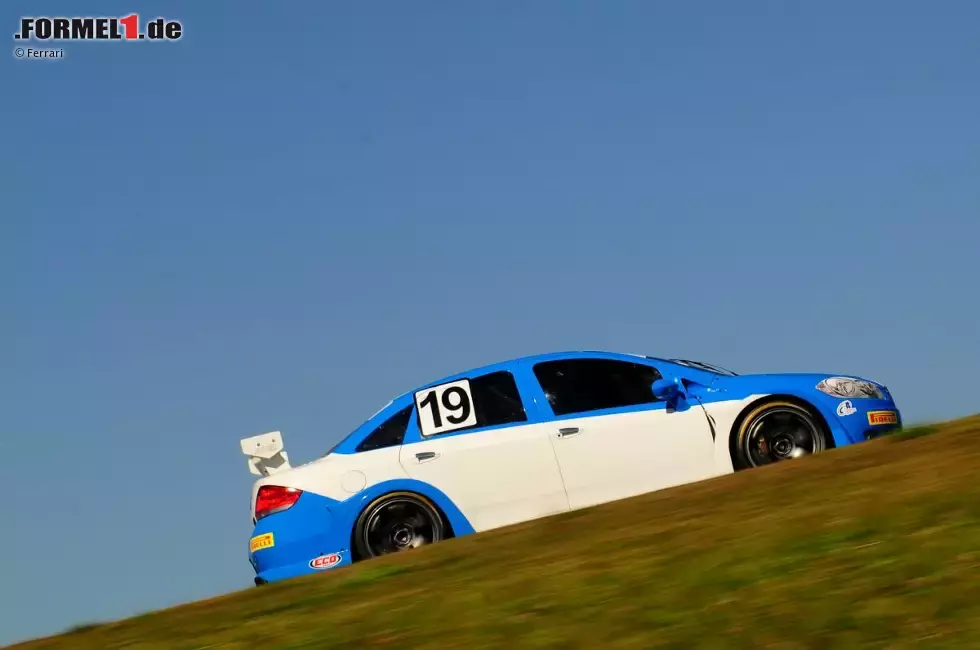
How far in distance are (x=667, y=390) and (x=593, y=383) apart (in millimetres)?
743

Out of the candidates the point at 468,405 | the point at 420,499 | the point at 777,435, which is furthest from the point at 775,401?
the point at 420,499

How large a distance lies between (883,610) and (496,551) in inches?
150

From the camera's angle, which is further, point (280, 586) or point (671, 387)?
point (671, 387)

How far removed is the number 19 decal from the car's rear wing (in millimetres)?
1380

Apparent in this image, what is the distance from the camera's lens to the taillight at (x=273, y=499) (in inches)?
442

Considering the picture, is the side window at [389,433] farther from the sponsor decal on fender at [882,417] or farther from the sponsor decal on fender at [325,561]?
the sponsor decal on fender at [882,417]

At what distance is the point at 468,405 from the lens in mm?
11516

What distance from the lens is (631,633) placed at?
6.27m

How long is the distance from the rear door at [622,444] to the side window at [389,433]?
120 cm

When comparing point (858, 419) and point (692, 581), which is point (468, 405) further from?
point (692, 581)

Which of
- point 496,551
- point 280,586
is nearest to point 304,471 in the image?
point 280,586

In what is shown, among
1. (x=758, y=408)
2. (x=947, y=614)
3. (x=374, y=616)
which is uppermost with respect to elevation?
(x=758, y=408)

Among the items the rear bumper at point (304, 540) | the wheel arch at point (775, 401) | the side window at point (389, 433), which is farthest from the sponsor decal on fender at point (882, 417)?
the rear bumper at point (304, 540)

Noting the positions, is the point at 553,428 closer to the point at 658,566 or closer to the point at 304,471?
the point at 304,471
